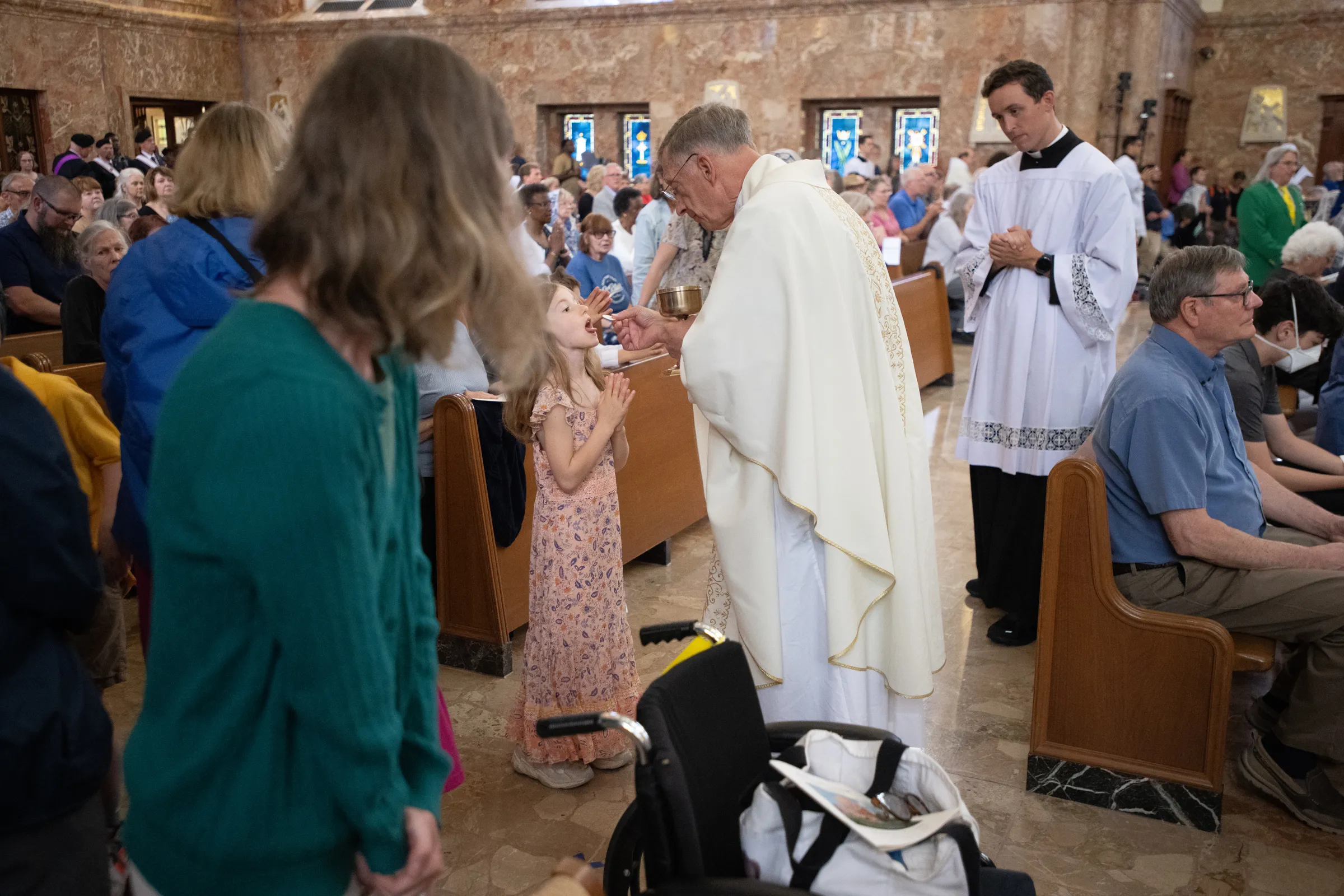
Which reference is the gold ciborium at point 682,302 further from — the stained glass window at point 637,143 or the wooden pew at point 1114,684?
the stained glass window at point 637,143

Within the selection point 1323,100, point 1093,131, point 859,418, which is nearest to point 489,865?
point 859,418

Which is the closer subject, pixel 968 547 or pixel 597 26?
pixel 968 547

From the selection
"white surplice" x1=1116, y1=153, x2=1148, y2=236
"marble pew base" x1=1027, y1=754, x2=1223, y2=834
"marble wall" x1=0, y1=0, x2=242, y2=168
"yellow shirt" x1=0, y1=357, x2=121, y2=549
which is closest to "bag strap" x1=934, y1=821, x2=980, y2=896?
"marble pew base" x1=1027, y1=754, x2=1223, y2=834

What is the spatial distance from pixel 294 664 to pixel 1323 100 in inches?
762

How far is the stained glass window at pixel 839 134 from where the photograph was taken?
16.4 m

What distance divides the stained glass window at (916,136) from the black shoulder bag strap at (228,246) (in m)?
14.5

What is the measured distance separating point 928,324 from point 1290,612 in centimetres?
562

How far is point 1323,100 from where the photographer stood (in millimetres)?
16531

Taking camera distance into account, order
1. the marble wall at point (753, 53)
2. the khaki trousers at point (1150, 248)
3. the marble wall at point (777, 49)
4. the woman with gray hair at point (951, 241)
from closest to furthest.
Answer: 1. the woman with gray hair at point (951, 241)
2. the khaki trousers at point (1150, 248)
3. the marble wall at point (777, 49)
4. the marble wall at point (753, 53)

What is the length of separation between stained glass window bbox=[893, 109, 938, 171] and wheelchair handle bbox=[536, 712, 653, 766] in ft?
50.1

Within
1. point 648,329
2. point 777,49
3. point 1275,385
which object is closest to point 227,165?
point 648,329

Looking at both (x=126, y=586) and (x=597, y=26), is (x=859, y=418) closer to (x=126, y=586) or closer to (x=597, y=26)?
(x=126, y=586)

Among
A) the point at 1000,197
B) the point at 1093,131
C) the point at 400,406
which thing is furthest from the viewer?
the point at 1093,131

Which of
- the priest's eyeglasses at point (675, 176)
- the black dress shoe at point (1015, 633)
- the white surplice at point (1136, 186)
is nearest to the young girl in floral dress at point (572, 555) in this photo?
the priest's eyeglasses at point (675, 176)
